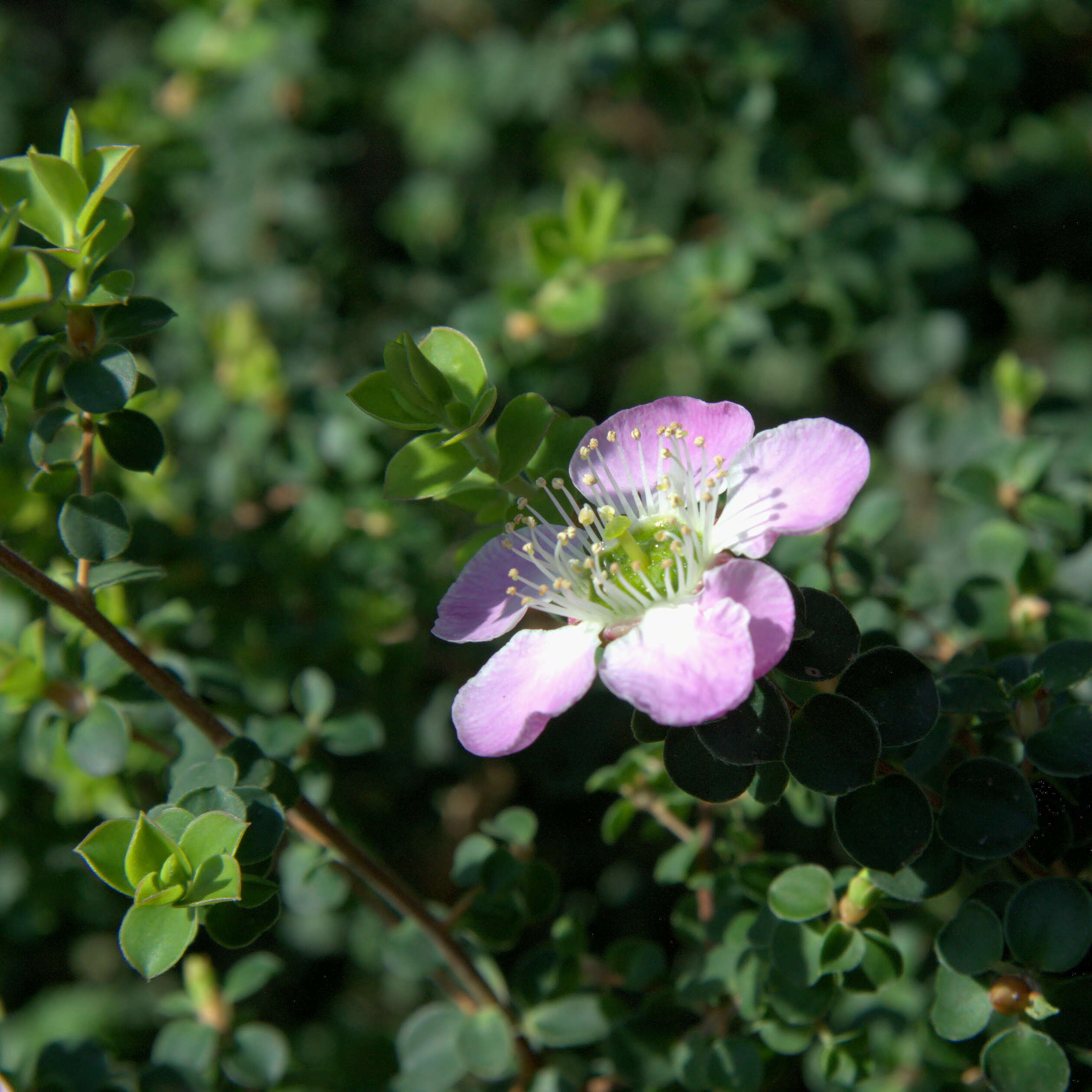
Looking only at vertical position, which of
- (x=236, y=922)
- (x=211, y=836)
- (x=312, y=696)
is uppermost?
(x=211, y=836)

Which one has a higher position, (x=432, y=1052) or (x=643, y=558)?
(x=643, y=558)

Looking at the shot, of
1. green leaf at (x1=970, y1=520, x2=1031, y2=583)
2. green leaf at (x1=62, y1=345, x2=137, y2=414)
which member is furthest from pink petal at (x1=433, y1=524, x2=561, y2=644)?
green leaf at (x1=970, y1=520, x2=1031, y2=583)

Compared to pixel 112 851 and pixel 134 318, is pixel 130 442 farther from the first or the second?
pixel 112 851

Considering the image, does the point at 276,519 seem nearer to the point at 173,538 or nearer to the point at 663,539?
the point at 173,538

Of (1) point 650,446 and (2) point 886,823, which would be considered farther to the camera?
(1) point 650,446

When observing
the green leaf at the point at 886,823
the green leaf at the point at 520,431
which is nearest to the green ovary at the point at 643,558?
the green leaf at the point at 520,431

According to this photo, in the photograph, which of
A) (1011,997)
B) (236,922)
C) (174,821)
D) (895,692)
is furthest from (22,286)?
(1011,997)

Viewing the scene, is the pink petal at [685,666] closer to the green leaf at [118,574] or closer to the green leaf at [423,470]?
the green leaf at [423,470]
